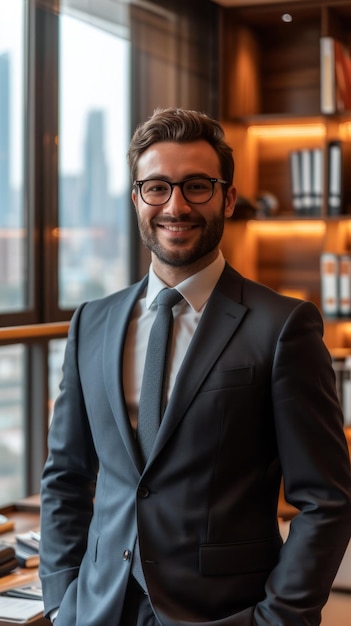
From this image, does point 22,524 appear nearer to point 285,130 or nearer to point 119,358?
point 119,358

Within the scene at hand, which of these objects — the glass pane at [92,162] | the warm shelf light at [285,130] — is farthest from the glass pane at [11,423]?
the warm shelf light at [285,130]

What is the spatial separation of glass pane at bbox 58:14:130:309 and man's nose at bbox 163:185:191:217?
1.95 meters

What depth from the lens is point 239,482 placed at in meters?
1.60

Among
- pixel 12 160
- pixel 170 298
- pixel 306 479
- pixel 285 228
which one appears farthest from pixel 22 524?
pixel 285 228

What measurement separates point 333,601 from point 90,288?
5.66 feet

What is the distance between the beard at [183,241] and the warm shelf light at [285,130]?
3150 mm

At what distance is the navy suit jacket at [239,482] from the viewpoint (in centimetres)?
159

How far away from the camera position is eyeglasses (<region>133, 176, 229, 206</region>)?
168 centimetres

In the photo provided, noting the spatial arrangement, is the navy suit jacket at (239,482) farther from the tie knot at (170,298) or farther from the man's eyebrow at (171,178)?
the man's eyebrow at (171,178)

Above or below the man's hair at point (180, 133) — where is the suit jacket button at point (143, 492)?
below

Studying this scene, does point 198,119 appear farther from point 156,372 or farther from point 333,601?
point 333,601

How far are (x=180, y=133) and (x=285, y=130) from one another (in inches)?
128

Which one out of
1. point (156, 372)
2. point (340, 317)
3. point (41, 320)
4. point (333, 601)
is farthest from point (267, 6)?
point (156, 372)

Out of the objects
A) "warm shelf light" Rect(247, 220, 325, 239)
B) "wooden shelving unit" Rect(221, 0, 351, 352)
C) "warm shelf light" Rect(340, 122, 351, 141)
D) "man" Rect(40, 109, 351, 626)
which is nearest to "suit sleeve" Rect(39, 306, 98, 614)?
"man" Rect(40, 109, 351, 626)
